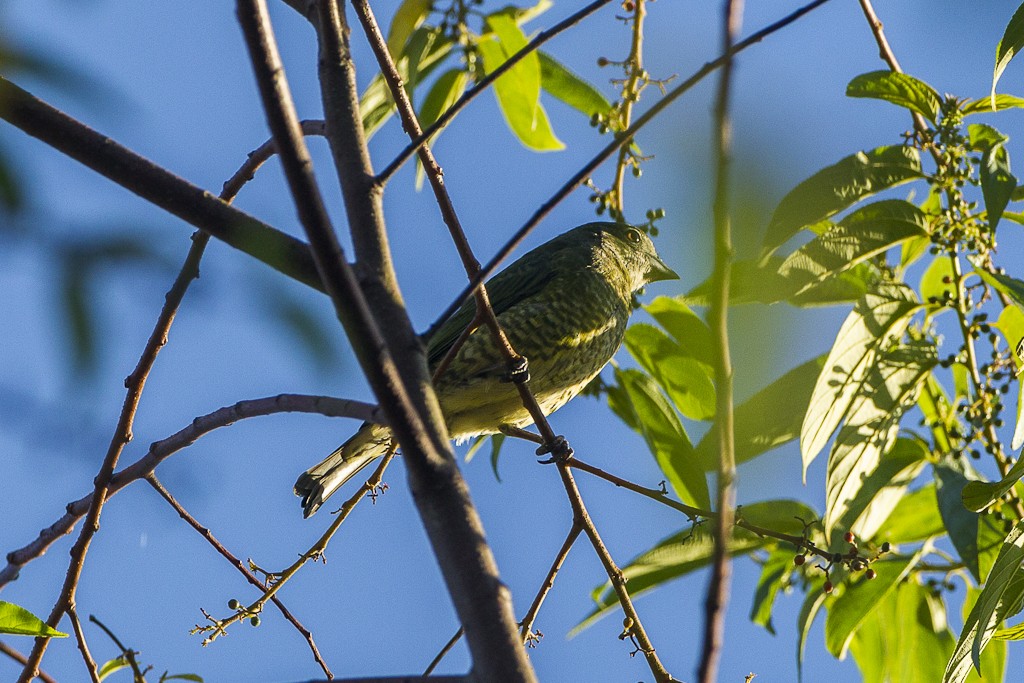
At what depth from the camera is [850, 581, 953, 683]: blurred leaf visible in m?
3.41

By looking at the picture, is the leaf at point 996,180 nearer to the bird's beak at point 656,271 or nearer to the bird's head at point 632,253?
the bird's head at point 632,253

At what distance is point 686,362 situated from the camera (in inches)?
135

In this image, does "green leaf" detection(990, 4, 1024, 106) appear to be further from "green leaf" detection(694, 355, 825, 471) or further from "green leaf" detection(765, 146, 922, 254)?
"green leaf" detection(694, 355, 825, 471)

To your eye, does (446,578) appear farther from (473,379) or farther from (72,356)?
(473,379)

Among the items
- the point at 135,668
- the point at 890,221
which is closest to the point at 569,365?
the point at 890,221

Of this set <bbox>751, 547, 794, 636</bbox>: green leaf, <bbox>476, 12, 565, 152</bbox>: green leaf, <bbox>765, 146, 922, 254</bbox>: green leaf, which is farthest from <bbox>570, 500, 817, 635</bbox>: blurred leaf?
<bbox>476, 12, 565, 152</bbox>: green leaf

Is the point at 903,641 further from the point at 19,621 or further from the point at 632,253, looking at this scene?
the point at 19,621

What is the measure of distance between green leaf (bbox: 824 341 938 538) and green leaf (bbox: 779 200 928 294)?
303mm

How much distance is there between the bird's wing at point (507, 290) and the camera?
4.07 metres

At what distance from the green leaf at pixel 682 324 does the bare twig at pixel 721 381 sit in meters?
2.44

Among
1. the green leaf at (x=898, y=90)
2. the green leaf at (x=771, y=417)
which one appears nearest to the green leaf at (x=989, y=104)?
the green leaf at (x=898, y=90)

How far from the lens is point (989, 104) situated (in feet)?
9.64

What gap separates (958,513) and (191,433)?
1927 millimetres

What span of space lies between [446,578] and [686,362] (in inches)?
85.8
